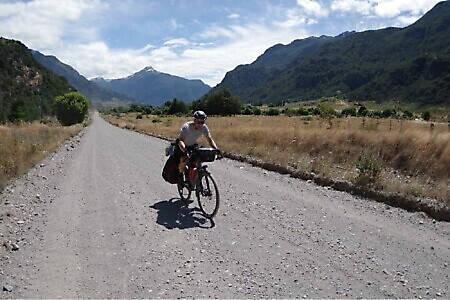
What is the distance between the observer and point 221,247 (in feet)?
18.7

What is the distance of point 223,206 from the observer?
8008 millimetres

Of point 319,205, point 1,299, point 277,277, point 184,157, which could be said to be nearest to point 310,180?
point 319,205

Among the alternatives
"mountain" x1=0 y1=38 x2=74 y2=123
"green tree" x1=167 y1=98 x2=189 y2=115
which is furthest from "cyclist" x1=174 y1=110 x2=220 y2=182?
"green tree" x1=167 y1=98 x2=189 y2=115

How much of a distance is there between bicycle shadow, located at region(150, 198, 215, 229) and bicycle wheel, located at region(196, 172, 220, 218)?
17cm

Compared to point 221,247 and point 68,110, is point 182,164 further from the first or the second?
point 68,110

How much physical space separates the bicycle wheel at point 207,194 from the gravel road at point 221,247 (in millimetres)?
246

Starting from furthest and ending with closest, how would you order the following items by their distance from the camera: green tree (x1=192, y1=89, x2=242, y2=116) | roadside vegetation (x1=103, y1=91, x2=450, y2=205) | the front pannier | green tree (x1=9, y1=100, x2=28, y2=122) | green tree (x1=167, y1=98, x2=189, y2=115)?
1. green tree (x1=167, y1=98, x2=189, y2=115)
2. green tree (x1=9, y1=100, x2=28, y2=122)
3. green tree (x1=192, y1=89, x2=242, y2=116)
4. roadside vegetation (x1=103, y1=91, x2=450, y2=205)
5. the front pannier

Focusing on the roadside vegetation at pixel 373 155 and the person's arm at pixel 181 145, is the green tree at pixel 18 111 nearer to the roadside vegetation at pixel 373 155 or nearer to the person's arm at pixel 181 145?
the roadside vegetation at pixel 373 155

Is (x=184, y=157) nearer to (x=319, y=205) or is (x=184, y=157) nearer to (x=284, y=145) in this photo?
(x=319, y=205)

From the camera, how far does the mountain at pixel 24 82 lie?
4035 inches

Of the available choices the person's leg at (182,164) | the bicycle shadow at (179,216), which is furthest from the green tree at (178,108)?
the person's leg at (182,164)

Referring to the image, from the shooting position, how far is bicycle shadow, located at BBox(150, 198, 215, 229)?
6.84 metres

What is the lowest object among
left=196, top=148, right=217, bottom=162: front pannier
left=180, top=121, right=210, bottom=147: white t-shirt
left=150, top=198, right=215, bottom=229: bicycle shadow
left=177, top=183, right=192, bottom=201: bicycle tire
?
left=150, top=198, right=215, bottom=229: bicycle shadow

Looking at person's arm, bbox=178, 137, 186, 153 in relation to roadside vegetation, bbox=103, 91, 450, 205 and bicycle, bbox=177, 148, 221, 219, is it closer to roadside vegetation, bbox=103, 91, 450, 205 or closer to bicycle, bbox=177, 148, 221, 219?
bicycle, bbox=177, 148, 221, 219
